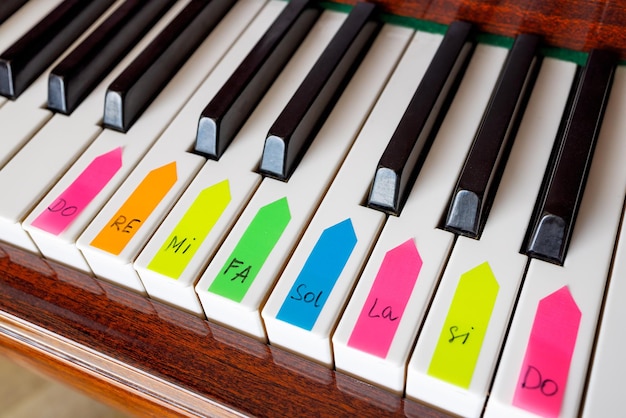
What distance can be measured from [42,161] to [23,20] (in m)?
0.36

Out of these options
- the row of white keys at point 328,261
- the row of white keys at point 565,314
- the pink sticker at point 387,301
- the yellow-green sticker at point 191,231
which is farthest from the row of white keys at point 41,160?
the row of white keys at point 565,314

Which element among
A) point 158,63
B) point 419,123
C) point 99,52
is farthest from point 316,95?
point 99,52

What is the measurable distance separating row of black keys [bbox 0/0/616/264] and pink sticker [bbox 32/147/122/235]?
0.24ft

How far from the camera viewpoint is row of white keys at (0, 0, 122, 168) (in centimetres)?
96

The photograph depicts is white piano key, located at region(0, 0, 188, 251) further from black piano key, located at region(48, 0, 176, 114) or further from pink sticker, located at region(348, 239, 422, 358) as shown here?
pink sticker, located at region(348, 239, 422, 358)

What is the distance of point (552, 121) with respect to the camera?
91 cm

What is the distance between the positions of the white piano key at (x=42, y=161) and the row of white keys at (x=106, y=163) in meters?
0.01

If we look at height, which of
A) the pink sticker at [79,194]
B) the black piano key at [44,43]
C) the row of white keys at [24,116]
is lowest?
the pink sticker at [79,194]

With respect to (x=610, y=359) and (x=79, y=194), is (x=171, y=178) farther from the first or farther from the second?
(x=610, y=359)

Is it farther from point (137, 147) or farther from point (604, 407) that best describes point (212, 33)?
point (604, 407)

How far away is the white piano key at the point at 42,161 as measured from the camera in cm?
88

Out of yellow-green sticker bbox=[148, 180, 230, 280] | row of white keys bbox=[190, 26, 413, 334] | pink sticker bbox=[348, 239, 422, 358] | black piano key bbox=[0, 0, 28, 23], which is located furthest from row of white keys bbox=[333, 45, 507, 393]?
black piano key bbox=[0, 0, 28, 23]

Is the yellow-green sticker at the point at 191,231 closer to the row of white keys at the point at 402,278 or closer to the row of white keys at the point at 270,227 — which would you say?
the row of white keys at the point at 270,227

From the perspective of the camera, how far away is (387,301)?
75cm
